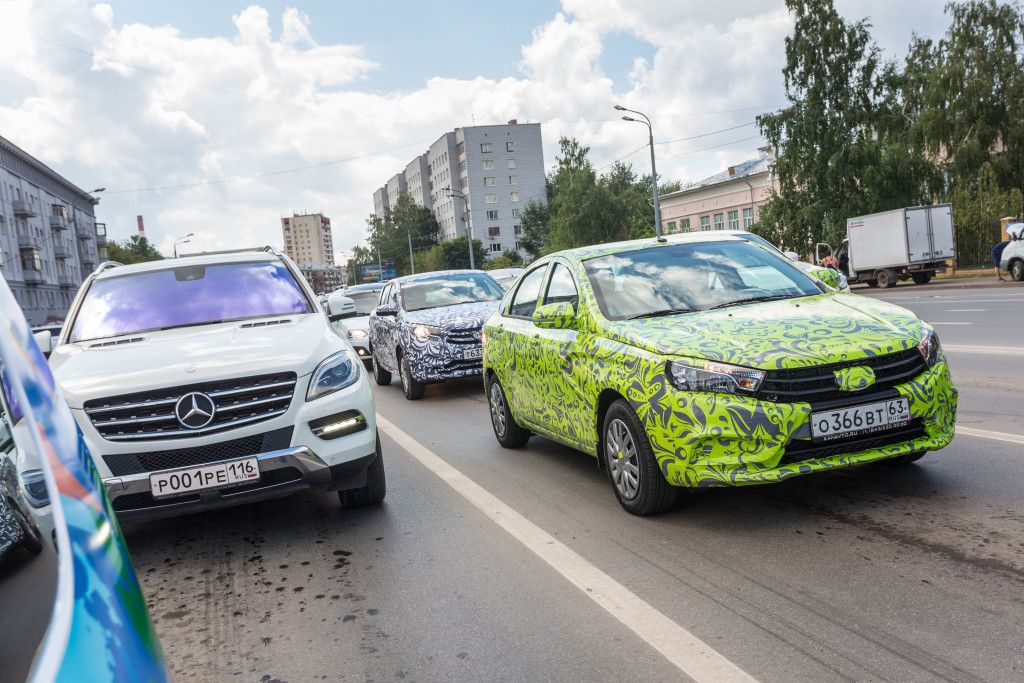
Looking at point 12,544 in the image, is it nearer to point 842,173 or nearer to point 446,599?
point 446,599

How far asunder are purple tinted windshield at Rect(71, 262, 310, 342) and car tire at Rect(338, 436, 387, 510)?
4.29ft

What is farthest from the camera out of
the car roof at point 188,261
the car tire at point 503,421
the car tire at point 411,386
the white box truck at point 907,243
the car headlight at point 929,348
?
the white box truck at point 907,243

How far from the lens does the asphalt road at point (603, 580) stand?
3246 millimetres

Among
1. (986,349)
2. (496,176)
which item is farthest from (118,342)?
(496,176)

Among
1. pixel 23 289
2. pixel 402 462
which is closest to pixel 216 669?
pixel 402 462

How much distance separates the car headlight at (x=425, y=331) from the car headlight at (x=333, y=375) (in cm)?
611

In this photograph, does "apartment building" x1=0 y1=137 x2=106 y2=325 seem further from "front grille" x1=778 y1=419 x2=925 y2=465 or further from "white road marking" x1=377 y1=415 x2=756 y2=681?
"front grille" x1=778 y1=419 x2=925 y2=465

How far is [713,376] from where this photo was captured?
4516 mm

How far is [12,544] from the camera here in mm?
1290

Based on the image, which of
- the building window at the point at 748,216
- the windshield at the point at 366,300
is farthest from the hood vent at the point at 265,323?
the building window at the point at 748,216

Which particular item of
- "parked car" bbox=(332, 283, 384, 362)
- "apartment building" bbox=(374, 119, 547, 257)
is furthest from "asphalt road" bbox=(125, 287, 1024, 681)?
"apartment building" bbox=(374, 119, 547, 257)

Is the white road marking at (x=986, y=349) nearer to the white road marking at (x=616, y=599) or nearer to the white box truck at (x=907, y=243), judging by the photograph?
the white road marking at (x=616, y=599)

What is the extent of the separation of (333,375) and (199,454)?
0.87m

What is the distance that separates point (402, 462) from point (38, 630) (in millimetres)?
6275
